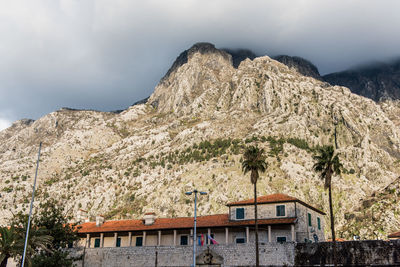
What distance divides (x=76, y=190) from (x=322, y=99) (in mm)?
121523

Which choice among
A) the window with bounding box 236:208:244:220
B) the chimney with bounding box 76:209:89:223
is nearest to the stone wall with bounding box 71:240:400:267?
the window with bounding box 236:208:244:220

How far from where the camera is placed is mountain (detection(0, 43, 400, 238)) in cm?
12962

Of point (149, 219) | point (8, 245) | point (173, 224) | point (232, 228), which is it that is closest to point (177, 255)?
point (173, 224)

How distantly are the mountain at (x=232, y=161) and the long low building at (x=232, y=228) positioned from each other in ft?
189

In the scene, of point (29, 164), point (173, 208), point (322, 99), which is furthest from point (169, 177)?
point (322, 99)

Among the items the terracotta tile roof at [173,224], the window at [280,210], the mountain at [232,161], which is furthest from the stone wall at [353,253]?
the mountain at [232,161]

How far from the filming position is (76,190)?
14975cm

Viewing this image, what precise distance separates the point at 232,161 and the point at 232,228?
87.0m

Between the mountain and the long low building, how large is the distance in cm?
5763

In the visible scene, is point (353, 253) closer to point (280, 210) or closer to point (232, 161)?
point (280, 210)

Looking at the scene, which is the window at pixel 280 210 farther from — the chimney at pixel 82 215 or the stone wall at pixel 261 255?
the chimney at pixel 82 215

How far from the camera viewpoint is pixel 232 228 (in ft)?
196

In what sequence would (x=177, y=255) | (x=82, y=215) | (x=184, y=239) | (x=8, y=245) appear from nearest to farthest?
1. (x=8, y=245)
2. (x=177, y=255)
3. (x=184, y=239)
4. (x=82, y=215)

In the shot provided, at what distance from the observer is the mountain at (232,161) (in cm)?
12962
